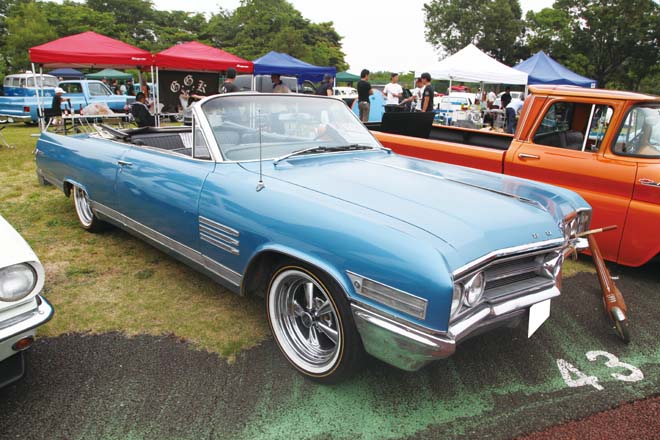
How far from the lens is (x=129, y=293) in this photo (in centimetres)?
358

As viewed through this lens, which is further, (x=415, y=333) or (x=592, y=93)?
(x=592, y=93)

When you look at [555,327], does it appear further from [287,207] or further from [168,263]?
[168,263]

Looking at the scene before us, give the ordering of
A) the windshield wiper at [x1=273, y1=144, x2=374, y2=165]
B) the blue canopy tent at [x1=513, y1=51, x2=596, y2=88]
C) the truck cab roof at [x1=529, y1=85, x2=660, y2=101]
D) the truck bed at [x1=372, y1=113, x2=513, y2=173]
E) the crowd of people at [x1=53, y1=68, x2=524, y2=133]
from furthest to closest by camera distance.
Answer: the blue canopy tent at [x1=513, y1=51, x2=596, y2=88]
the crowd of people at [x1=53, y1=68, x2=524, y2=133]
the truck bed at [x1=372, y1=113, x2=513, y2=173]
the truck cab roof at [x1=529, y1=85, x2=660, y2=101]
the windshield wiper at [x1=273, y1=144, x2=374, y2=165]

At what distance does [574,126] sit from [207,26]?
58.9 meters

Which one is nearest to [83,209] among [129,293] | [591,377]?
[129,293]

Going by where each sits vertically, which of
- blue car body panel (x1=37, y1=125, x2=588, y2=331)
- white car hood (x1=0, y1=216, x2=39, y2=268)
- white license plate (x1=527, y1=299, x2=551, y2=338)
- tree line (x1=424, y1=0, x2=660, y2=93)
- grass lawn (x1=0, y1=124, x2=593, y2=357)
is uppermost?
tree line (x1=424, y1=0, x2=660, y2=93)

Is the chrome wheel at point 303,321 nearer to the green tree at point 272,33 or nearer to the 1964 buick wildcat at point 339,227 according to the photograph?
the 1964 buick wildcat at point 339,227

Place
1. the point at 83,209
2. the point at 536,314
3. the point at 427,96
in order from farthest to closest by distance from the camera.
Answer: the point at 427,96, the point at 83,209, the point at 536,314

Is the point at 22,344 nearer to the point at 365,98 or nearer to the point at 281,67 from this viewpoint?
the point at 365,98

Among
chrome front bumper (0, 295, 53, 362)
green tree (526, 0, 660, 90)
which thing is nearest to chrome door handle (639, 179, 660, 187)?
chrome front bumper (0, 295, 53, 362)

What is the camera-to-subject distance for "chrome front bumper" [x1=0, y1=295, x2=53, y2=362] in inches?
81.1

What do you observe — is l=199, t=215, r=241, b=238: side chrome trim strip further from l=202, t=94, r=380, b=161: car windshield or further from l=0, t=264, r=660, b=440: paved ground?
l=0, t=264, r=660, b=440: paved ground

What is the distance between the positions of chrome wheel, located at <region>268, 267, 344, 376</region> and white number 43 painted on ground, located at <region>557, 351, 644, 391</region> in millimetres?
1357

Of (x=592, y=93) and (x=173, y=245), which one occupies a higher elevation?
(x=592, y=93)
